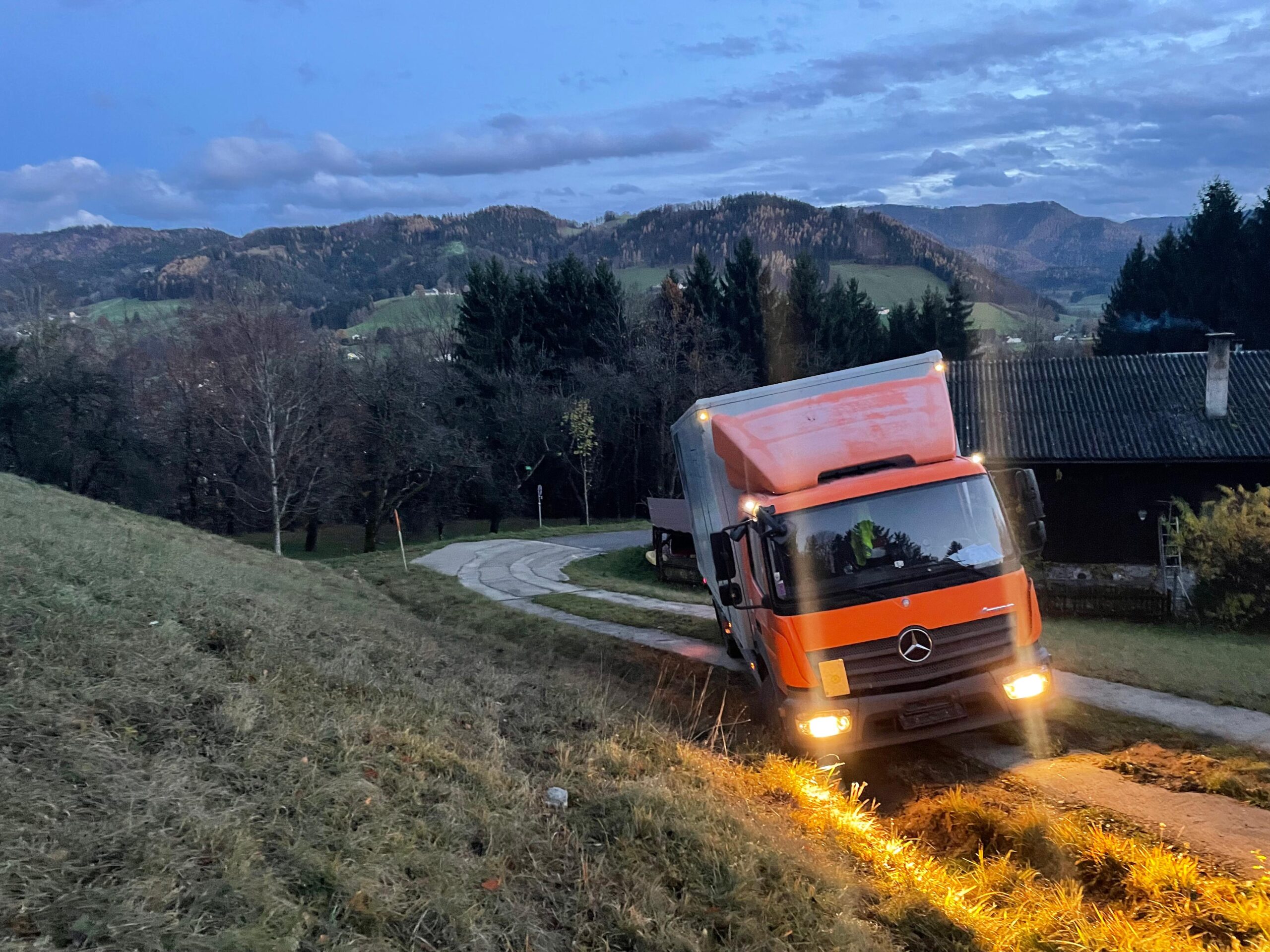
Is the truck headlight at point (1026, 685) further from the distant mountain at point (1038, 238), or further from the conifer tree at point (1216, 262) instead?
the distant mountain at point (1038, 238)

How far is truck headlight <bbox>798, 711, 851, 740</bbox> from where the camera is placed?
21.5ft

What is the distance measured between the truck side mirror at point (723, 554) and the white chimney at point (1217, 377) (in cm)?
2260

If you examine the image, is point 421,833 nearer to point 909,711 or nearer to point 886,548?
point 909,711

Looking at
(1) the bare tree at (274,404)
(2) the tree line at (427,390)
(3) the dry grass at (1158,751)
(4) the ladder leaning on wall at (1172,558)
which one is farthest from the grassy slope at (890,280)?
(3) the dry grass at (1158,751)

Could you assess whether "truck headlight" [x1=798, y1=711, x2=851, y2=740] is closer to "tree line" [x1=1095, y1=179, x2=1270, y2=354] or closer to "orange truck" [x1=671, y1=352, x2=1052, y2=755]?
"orange truck" [x1=671, y1=352, x2=1052, y2=755]

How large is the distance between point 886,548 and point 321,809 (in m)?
4.40

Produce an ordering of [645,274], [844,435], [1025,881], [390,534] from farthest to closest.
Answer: [645,274] → [390,534] → [844,435] → [1025,881]

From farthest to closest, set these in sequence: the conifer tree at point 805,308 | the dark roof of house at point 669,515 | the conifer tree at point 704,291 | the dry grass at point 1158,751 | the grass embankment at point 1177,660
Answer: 1. the conifer tree at point 805,308
2. the conifer tree at point 704,291
3. the dark roof of house at point 669,515
4. the grass embankment at point 1177,660
5. the dry grass at point 1158,751

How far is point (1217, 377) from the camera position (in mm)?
24172

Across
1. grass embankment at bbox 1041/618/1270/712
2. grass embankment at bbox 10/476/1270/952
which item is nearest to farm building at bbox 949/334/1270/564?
grass embankment at bbox 1041/618/1270/712

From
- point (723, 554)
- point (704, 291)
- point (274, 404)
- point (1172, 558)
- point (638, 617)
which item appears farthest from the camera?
point (704, 291)

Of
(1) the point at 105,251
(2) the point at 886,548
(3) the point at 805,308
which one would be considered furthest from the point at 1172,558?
(1) the point at 105,251

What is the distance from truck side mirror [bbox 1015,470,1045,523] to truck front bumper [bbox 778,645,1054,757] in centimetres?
134

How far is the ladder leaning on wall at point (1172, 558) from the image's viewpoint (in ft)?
60.7
